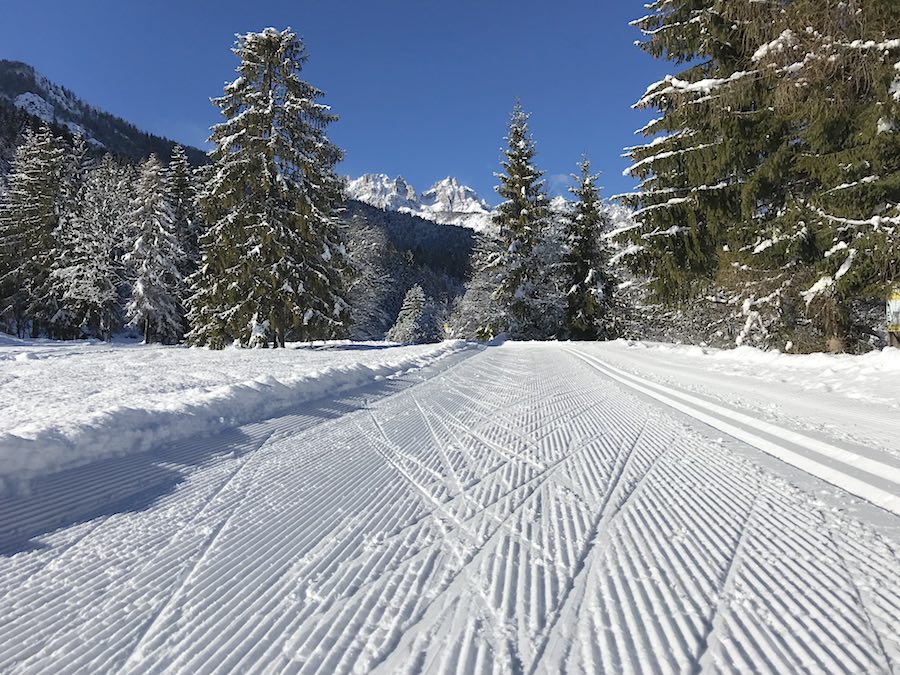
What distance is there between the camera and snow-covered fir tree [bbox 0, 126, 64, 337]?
3425 centimetres

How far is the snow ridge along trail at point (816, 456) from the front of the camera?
2.63 metres

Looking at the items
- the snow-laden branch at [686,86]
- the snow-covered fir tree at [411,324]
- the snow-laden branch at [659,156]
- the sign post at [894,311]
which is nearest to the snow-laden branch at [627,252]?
the snow-laden branch at [659,156]

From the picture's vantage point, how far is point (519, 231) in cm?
3050

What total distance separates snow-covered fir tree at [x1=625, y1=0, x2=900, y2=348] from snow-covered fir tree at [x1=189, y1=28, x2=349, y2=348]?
1204cm

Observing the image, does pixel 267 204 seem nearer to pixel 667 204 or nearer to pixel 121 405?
pixel 667 204

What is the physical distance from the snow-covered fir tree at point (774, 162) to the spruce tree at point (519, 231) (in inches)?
653

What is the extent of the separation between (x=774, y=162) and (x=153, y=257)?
34237mm

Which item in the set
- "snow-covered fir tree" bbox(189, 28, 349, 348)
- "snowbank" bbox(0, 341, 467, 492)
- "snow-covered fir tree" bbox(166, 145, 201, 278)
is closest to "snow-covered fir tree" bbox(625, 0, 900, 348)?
"snowbank" bbox(0, 341, 467, 492)

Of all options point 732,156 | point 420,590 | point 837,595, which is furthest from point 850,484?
point 732,156

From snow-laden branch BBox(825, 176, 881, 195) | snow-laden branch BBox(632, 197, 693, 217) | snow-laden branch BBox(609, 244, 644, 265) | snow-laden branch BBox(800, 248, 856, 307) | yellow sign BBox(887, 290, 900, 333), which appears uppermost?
snow-laden branch BBox(632, 197, 693, 217)

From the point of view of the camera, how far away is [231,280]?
18.6 metres

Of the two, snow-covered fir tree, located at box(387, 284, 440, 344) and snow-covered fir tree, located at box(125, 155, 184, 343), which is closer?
snow-covered fir tree, located at box(125, 155, 184, 343)

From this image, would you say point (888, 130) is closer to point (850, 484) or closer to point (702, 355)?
point (702, 355)

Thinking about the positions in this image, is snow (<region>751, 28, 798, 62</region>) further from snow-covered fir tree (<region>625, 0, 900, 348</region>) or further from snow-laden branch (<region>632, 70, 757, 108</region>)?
snow-laden branch (<region>632, 70, 757, 108</region>)
